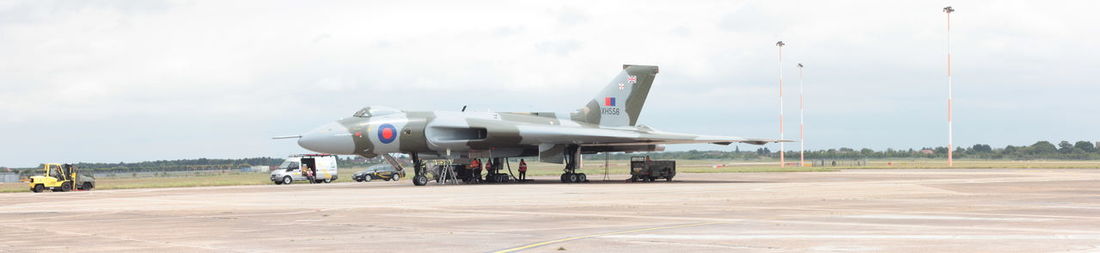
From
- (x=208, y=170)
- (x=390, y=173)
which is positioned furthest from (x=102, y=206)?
(x=208, y=170)

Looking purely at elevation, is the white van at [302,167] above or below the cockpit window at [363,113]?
below

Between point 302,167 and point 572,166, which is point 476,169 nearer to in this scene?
point 572,166

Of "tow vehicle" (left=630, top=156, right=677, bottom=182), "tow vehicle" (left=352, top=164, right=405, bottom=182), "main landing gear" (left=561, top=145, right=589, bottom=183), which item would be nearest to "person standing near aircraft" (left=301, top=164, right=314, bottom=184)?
"tow vehicle" (left=352, top=164, right=405, bottom=182)

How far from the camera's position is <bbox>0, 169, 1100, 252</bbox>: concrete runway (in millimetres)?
12617

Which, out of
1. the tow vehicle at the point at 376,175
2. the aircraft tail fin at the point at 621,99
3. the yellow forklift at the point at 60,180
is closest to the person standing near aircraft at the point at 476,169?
the aircraft tail fin at the point at 621,99

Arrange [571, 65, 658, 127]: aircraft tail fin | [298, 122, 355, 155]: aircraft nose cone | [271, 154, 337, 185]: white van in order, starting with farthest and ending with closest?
[271, 154, 337, 185]: white van < [571, 65, 658, 127]: aircraft tail fin < [298, 122, 355, 155]: aircraft nose cone

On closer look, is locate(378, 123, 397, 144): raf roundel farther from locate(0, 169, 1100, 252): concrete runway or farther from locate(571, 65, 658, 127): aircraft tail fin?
locate(0, 169, 1100, 252): concrete runway

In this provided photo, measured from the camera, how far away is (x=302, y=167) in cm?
5056

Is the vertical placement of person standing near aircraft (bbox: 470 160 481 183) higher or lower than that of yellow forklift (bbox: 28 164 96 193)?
higher

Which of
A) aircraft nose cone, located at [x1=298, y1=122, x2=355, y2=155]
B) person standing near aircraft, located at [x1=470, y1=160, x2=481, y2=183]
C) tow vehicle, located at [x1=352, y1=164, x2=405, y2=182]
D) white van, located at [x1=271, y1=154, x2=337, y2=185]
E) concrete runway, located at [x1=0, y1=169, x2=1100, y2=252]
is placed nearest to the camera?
concrete runway, located at [x1=0, y1=169, x2=1100, y2=252]

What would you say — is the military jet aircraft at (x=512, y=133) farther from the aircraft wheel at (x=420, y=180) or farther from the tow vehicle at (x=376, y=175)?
the tow vehicle at (x=376, y=175)

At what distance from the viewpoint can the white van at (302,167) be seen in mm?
48469

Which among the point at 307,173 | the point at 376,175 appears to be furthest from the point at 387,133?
the point at 376,175

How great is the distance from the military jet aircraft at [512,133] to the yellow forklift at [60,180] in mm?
9415
